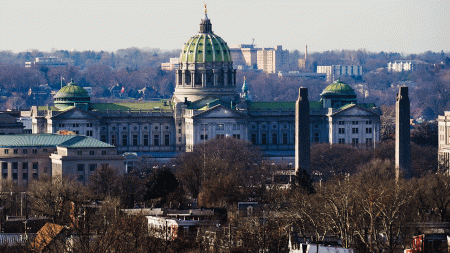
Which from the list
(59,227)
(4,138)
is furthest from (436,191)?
(4,138)

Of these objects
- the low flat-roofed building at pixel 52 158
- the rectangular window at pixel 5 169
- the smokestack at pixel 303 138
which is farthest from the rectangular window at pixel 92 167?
the smokestack at pixel 303 138

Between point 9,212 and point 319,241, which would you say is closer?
point 319,241

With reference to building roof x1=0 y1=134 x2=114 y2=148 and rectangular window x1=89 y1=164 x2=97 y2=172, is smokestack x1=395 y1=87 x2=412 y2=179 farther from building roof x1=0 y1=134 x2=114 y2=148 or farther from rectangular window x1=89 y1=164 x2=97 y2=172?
rectangular window x1=89 y1=164 x2=97 y2=172

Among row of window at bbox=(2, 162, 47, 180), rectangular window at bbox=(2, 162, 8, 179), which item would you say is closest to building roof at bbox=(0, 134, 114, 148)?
rectangular window at bbox=(2, 162, 8, 179)

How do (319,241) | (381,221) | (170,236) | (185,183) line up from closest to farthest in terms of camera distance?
(319,241), (170,236), (381,221), (185,183)

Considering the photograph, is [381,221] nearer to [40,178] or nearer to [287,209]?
[287,209]

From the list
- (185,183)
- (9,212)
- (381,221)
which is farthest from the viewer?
(185,183)

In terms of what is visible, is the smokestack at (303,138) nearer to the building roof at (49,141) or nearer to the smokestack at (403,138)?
the smokestack at (403,138)
